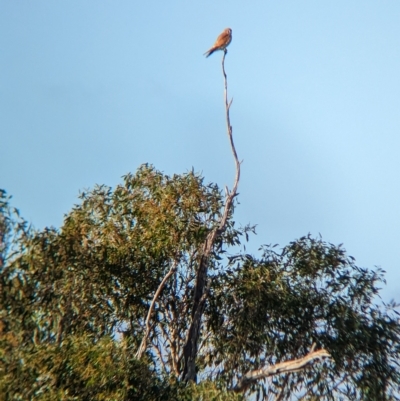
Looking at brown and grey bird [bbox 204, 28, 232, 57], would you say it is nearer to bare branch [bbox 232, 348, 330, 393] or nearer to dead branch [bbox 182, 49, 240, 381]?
dead branch [bbox 182, 49, 240, 381]

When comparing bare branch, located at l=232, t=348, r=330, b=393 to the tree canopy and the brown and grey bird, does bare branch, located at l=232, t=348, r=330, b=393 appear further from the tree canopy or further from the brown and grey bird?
the brown and grey bird

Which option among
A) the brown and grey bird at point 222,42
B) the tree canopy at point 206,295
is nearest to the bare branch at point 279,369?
the tree canopy at point 206,295

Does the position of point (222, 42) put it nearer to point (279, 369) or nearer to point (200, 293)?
point (200, 293)

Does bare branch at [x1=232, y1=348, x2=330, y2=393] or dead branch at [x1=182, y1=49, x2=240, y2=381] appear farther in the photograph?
dead branch at [x1=182, y1=49, x2=240, y2=381]

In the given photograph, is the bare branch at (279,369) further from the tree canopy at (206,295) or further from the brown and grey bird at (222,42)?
the brown and grey bird at (222,42)

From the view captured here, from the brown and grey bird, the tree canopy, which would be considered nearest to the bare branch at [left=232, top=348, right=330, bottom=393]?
the tree canopy

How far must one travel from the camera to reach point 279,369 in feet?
74.1

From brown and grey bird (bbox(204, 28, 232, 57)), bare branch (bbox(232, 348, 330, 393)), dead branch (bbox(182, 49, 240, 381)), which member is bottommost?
bare branch (bbox(232, 348, 330, 393))

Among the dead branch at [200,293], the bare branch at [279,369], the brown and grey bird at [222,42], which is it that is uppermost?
the brown and grey bird at [222,42]

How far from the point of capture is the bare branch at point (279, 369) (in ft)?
69.1

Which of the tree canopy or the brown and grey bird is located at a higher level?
the brown and grey bird

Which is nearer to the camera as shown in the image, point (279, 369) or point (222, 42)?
point (279, 369)

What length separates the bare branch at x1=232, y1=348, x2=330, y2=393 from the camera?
Result: 2106cm

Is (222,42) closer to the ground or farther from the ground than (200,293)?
farther from the ground
